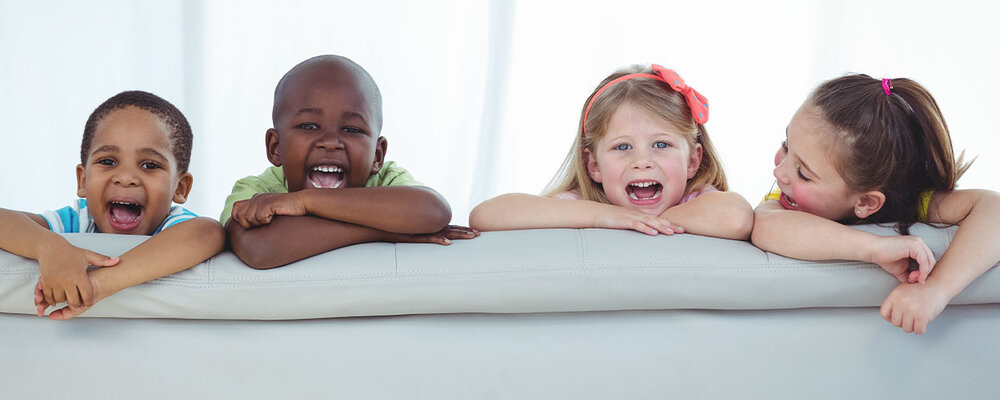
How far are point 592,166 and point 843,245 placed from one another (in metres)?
0.73

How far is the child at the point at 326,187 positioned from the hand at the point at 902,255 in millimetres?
693

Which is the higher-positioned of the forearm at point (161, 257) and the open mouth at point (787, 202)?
the open mouth at point (787, 202)

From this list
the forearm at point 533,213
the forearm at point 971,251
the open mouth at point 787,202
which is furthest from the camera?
the open mouth at point 787,202

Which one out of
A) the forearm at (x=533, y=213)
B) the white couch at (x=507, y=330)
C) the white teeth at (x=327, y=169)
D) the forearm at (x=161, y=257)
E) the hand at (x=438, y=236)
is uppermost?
the white teeth at (x=327, y=169)

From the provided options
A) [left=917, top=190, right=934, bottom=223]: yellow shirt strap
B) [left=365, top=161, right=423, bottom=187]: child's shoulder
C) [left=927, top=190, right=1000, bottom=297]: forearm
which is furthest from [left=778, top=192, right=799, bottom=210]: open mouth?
→ [left=365, top=161, right=423, bottom=187]: child's shoulder

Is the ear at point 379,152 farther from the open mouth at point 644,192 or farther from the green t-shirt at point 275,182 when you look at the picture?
the open mouth at point 644,192

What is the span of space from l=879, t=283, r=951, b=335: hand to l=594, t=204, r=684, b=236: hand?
1.19 ft

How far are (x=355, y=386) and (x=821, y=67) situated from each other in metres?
2.96

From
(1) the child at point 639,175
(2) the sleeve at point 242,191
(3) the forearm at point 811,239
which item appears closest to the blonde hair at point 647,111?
(1) the child at point 639,175

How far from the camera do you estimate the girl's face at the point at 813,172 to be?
1498 millimetres

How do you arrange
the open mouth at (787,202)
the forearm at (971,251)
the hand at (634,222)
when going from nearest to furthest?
the forearm at (971,251), the hand at (634,222), the open mouth at (787,202)

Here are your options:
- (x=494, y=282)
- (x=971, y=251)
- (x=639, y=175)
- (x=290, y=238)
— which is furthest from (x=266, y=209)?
(x=971, y=251)

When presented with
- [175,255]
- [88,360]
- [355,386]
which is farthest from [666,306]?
[88,360]

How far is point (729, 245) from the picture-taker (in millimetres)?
1353
